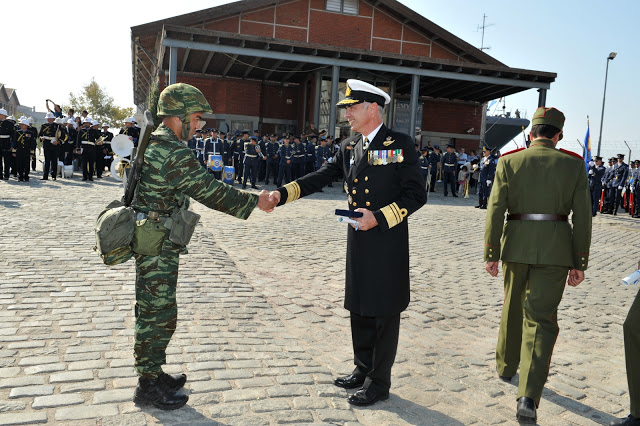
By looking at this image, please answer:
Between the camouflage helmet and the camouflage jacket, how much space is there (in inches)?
4.7

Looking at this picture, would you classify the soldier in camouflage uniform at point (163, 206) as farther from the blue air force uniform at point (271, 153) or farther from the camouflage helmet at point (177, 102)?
the blue air force uniform at point (271, 153)

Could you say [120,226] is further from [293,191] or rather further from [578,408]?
[578,408]

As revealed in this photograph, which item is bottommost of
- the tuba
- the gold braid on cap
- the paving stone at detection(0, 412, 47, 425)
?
the paving stone at detection(0, 412, 47, 425)

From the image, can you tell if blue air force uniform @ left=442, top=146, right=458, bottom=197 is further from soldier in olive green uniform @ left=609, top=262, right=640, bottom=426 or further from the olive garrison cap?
soldier in olive green uniform @ left=609, top=262, right=640, bottom=426

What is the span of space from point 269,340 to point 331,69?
937 inches

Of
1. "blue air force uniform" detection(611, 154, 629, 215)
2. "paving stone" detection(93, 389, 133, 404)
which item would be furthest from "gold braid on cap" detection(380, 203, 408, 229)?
"blue air force uniform" detection(611, 154, 629, 215)

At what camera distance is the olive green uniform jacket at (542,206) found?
3.62 meters

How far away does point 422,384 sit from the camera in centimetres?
401

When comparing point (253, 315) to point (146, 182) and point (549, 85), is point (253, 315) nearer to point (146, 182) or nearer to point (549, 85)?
point (146, 182)

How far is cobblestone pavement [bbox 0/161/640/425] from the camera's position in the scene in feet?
11.3

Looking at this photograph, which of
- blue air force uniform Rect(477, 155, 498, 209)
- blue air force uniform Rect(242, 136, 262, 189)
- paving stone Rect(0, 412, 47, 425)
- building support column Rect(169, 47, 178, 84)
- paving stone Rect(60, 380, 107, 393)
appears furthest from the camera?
building support column Rect(169, 47, 178, 84)

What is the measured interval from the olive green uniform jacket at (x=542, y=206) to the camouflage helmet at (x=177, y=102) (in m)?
2.13

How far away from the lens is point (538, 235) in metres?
3.67

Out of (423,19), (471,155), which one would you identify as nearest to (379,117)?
(471,155)
